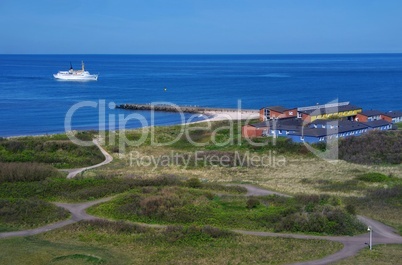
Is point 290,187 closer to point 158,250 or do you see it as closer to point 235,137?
point 158,250

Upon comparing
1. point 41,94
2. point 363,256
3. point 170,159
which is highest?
point 41,94

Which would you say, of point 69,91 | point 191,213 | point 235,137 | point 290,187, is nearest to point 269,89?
point 69,91

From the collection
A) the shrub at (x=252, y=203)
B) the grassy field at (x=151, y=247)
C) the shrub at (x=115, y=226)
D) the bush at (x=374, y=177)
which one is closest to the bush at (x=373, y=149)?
the bush at (x=374, y=177)

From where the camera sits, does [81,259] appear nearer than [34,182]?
Yes

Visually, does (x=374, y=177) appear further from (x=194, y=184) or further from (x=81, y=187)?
(x=81, y=187)

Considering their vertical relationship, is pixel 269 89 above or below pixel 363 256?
above

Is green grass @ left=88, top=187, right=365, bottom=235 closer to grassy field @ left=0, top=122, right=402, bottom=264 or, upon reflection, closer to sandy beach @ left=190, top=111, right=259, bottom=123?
grassy field @ left=0, top=122, right=402, bottom=264

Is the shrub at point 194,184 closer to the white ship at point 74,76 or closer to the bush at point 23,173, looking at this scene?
the bush at point 23,173
